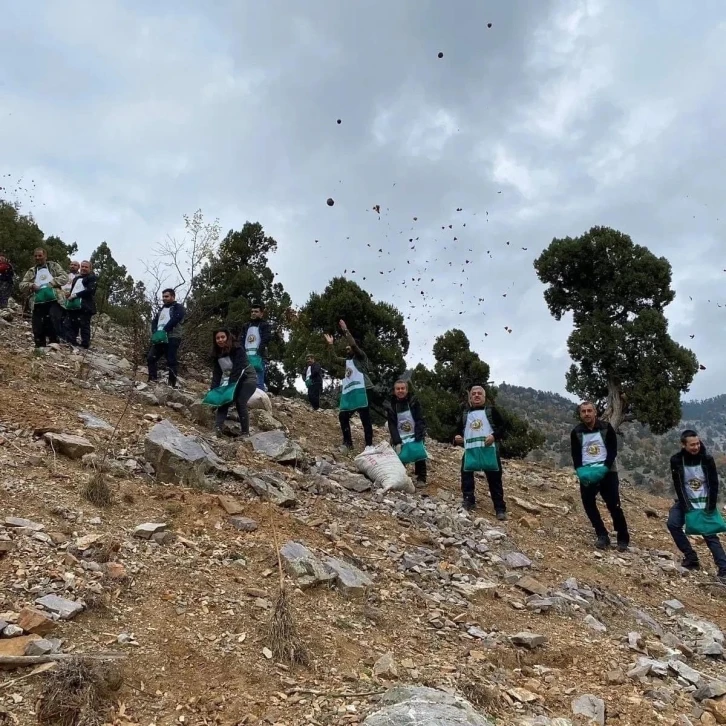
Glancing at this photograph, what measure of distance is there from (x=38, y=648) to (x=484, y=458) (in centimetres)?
512

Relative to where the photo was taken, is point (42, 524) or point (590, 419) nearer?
point (42, 524)

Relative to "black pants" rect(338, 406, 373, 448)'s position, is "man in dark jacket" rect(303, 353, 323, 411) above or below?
above

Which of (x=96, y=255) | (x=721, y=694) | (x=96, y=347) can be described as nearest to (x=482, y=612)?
(x=721, y=694)

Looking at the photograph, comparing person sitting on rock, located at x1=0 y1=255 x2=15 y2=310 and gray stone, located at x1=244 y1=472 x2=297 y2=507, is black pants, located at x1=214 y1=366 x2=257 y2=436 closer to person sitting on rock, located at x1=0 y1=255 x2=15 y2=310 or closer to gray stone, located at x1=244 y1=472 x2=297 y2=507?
gray stone, located at x1=244 y1=472 x2=297 y2=507

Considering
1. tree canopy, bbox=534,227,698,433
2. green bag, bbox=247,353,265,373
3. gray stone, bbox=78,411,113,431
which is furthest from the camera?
tree canopy, bbox=534,227,698,433

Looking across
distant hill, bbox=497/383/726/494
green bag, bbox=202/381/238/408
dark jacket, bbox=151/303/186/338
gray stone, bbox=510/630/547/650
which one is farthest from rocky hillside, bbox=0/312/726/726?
distant hill, bbox=497/383/726/494

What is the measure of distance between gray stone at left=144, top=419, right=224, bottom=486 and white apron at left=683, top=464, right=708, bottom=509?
4.89m

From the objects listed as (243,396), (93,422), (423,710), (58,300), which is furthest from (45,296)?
(423,710)

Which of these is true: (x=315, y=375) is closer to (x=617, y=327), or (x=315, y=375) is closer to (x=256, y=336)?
(x=256, y=336)

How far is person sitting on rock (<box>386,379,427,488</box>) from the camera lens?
772cm

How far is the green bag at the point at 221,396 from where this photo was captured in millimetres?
7481

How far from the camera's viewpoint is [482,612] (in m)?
4.44

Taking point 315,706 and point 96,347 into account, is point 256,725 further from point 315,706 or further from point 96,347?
point 96,347

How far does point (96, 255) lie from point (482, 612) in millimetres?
24739
